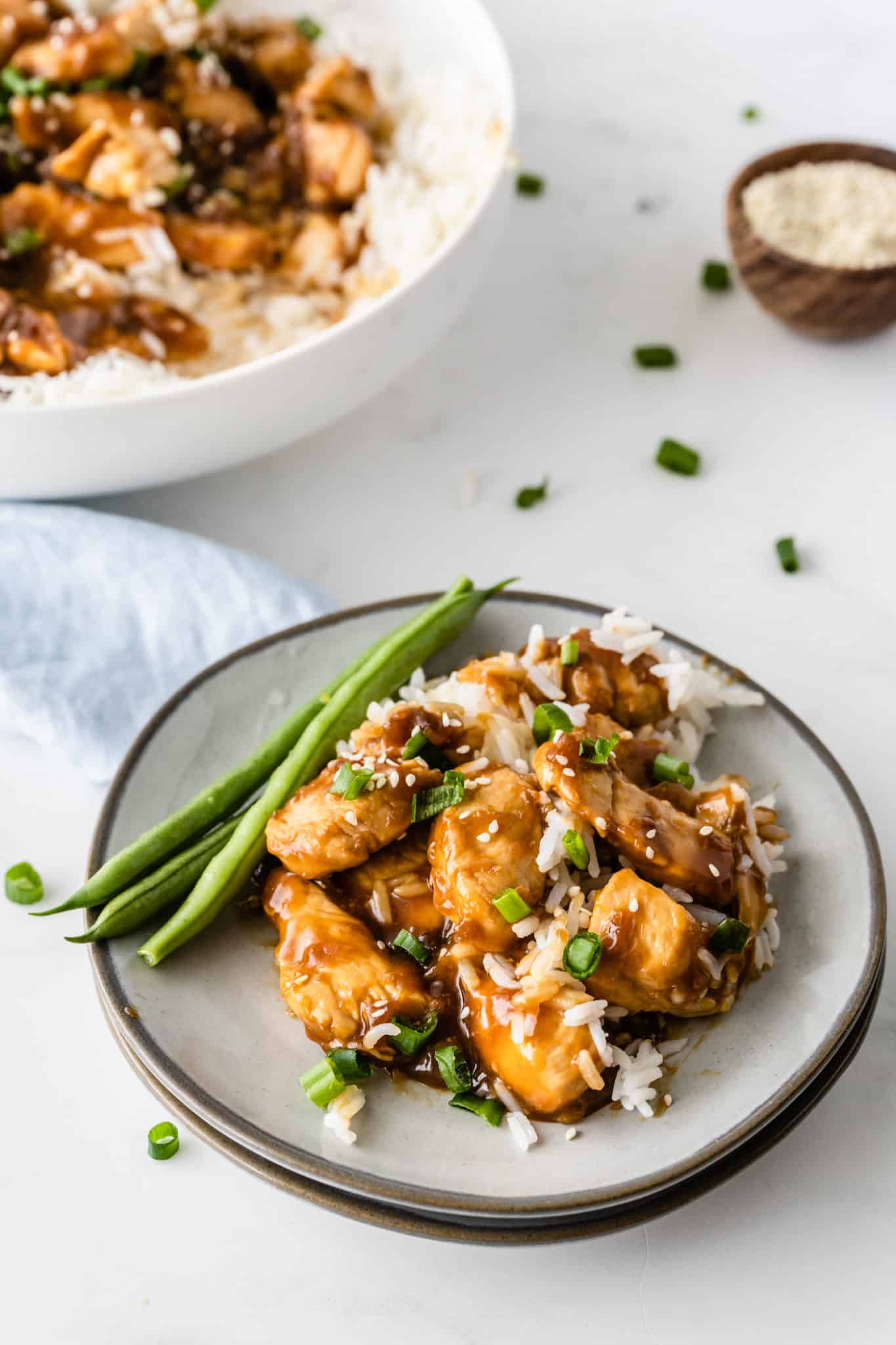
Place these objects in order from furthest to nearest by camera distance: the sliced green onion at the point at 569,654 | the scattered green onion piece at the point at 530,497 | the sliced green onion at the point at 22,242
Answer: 1. the sliced green onion at the point at 22,242
2. the scattered green onion piece at the point at 530,497
3. the sliced green onion at the point at 569,654

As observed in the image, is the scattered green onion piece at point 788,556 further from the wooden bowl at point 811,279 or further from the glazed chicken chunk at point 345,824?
the glazed chicken chunk at point 345,824

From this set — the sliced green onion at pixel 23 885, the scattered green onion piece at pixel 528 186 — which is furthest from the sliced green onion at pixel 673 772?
the scattered green onion piece at pixel 528 186

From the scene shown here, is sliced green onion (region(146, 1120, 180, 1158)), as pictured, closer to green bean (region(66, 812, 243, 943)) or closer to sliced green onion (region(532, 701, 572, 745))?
green bean (region(66, 812, 243, 943))

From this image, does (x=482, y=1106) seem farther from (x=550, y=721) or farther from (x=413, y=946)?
(x=550, y=721)

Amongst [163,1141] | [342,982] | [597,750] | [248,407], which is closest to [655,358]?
[248,407]

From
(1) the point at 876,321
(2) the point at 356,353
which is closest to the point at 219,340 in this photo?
(2) the point at 356,353
